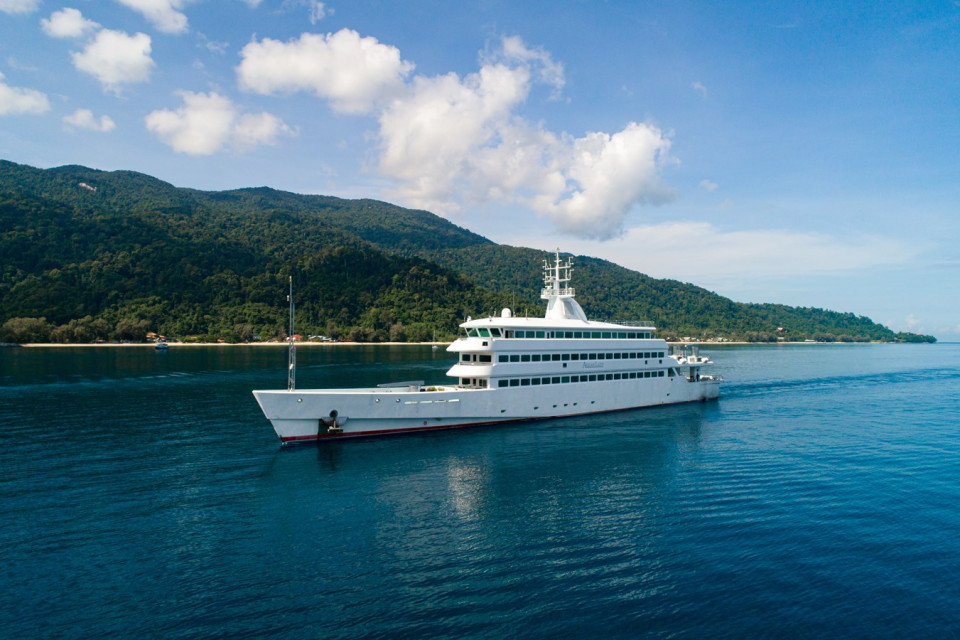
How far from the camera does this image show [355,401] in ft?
114

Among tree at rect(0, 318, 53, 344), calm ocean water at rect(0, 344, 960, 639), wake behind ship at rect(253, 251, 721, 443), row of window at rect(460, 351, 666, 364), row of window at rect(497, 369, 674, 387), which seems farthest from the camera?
tree at rect(0, 318, 53, 344)

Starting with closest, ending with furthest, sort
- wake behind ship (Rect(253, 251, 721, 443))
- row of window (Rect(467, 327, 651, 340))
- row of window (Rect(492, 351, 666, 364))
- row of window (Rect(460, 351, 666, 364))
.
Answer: wake behind ship (Rect(253, 251, 721, 443)), row of window (Rect(467, 327, 651, 340)), row of window (Rect(460, 351, 666, 364)), row of window (Rect(492, 351, 666, 364))

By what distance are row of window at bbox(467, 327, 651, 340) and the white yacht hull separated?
4445mm

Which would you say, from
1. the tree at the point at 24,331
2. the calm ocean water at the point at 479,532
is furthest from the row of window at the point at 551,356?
the tree at the point at 24,331

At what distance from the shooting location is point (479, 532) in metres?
20.2

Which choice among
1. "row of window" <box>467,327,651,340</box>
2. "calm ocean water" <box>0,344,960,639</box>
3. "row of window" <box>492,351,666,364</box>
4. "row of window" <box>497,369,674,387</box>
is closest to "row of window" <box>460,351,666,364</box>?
"row of window" <box>492,351,666,364</box>

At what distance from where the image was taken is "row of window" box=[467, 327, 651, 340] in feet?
129

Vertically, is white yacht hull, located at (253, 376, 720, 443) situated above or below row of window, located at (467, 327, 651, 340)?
below

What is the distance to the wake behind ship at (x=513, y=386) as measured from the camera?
1351 inches

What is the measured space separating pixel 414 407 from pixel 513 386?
8901mm

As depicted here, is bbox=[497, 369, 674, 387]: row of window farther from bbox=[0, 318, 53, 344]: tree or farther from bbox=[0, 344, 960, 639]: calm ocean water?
bbox=[0, 318, 53, 344]: tree

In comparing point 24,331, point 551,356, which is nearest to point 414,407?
point 551,356

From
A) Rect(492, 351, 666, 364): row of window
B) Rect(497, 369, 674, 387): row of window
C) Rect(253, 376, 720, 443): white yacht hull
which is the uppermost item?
Rect(492, 351, 666, 364): row of window

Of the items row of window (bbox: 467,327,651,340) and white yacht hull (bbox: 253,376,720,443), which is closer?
white yacht hull (bbox: 253,376,720,443)
